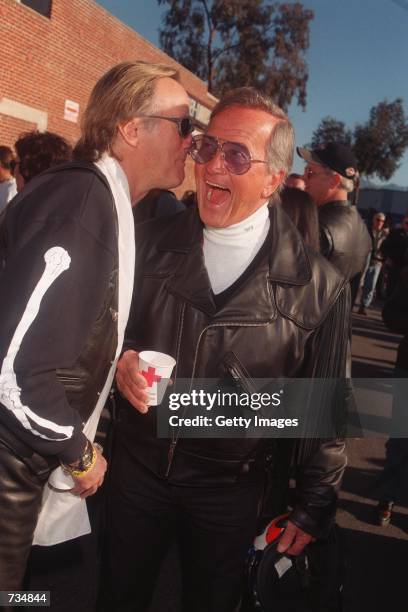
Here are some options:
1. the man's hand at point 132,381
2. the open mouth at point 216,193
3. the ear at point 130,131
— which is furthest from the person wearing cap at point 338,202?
the man's hand at point 132,381

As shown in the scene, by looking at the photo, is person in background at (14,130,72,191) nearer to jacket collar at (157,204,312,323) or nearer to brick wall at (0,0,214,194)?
jacket collar at (157,204,312,323)

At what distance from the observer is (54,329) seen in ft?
4.67

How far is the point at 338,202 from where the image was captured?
4328 mm

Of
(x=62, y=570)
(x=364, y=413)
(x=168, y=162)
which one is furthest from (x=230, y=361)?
(x=364, y=413)

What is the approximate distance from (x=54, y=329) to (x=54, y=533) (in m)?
0.92

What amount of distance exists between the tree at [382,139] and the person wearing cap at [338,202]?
1824 inches

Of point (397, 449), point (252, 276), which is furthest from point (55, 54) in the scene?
point (252, 276)

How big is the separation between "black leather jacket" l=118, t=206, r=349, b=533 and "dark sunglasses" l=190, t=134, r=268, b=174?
31cm

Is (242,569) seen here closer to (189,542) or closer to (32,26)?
(189,542)

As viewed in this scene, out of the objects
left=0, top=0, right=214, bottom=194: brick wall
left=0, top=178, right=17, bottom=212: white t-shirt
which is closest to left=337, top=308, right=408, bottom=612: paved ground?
left=0, top=178, right=17, bottom=212: white t-shirt

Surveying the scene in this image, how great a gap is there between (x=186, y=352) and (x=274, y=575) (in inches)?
32.5

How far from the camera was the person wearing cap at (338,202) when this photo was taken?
402 centimetres

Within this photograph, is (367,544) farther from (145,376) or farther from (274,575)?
(145,376)

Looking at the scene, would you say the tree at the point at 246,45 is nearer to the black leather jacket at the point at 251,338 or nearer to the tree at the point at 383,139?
the tree at the point at 383,139
